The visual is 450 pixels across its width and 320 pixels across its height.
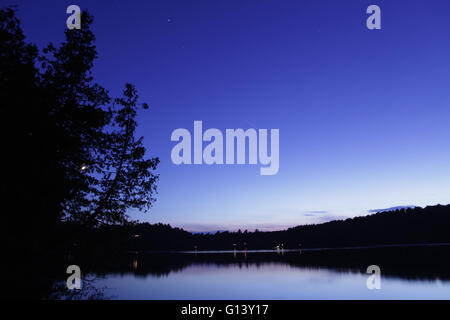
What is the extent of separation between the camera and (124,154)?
56.5 feet

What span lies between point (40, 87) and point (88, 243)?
23.6ft

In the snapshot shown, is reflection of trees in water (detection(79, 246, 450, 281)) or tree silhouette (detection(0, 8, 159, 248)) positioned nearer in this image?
tree silhouette (detection(0, 8, 159, 248))

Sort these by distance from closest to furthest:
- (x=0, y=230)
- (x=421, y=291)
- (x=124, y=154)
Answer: (x=0, y=230) < (x=124, y=154) < (x=421, y=291)

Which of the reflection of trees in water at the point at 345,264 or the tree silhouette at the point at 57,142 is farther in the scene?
the reflection of trees in water at the point at 345,264

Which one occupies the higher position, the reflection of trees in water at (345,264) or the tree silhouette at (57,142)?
the tree silhouette at (57,142)

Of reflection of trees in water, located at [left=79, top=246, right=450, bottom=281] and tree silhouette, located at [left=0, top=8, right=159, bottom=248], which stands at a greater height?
tree silhouette, located at [left=0, top=8, right=159, bottom=248]

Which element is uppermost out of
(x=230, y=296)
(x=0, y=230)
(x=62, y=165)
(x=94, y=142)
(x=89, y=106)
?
(x=89, y=106)

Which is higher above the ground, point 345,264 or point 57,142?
point 57,142

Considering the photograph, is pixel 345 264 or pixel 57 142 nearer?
pixel 57 142

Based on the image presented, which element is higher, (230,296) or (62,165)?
(62,165)
